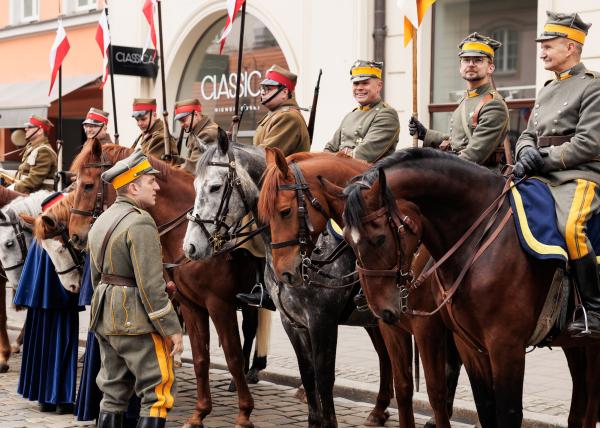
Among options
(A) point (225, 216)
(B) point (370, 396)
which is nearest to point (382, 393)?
(B) point (370, 396)

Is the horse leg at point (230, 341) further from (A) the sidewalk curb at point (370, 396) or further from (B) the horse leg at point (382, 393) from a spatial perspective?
(A) the sidewalk curb at point (370, 396)

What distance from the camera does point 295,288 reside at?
21.3ft

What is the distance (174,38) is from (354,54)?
4542 mm

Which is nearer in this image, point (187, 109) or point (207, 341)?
point (207, 341)

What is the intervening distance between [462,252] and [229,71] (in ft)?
37.9

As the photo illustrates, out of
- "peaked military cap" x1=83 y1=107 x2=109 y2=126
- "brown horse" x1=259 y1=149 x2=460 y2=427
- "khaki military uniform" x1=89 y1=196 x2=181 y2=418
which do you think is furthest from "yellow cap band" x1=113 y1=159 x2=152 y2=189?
"peaked military cap" x1=83 y1=107 x2=109 y2=126

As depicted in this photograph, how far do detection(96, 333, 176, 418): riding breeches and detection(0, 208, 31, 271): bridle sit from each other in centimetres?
378

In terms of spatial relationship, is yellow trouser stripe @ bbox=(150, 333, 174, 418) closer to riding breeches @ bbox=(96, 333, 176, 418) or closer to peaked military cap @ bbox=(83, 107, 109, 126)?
riding breeches @ bbox=(96, 333, 176, 418)

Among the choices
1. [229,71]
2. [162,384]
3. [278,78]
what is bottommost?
[162,384]

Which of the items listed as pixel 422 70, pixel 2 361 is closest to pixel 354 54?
pixel 422 70

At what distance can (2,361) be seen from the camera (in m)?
9.45

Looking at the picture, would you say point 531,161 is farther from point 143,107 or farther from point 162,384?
point 143,107

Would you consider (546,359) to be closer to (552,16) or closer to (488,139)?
(488,139)

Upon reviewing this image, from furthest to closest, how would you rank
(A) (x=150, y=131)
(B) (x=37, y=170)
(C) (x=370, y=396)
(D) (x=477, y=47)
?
(B) (x=37, y=170)
(A) (x=150, y=131)
(C) (x=370, y=396)
(D) (x=477, y=47)
